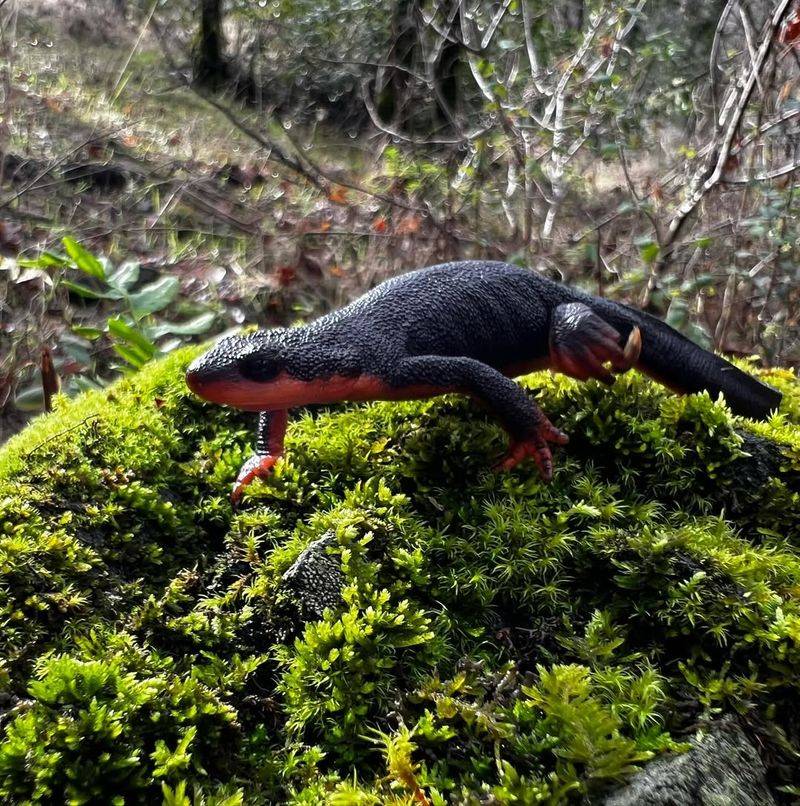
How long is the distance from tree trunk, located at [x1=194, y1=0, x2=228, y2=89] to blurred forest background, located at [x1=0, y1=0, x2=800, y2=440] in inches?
32.2

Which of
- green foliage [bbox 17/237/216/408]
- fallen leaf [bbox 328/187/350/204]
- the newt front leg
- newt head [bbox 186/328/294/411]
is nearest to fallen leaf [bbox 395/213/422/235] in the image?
fallen leaf [bbox 328/187/350/204]

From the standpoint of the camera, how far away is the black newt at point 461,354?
7.23 feet

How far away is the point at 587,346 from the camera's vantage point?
2.59 meters

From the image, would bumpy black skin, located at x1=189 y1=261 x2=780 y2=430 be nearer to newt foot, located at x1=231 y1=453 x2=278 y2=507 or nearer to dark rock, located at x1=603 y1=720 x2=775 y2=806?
newt foot, located at x1=231 y1=453 x2=278 y2=507

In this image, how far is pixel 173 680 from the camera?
5.52 feet

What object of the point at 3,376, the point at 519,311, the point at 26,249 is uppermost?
the point at 519,311

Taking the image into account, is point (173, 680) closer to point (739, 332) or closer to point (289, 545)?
point (289, 545)

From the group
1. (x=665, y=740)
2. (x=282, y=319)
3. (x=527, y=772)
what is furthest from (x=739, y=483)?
(x=282, y=319)

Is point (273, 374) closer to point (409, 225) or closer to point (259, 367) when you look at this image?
point (259, 367)

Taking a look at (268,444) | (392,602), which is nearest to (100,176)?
(268,444)

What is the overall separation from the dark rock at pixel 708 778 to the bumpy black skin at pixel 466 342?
3.56 ft

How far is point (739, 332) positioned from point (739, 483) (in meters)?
3.02

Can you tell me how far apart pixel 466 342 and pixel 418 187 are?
10.7 feet

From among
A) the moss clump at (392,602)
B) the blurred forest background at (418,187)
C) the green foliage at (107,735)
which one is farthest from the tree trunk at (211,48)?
the green foliage at (107,735)
